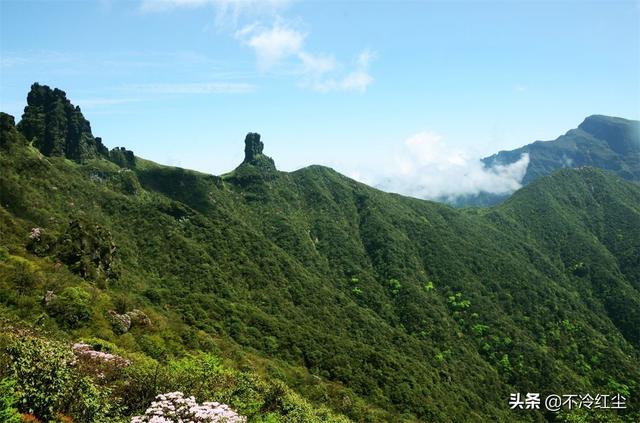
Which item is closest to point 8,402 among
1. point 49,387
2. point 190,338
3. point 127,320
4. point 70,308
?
point 49,387

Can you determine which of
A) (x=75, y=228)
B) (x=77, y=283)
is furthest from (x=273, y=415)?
(x=75, y=228)

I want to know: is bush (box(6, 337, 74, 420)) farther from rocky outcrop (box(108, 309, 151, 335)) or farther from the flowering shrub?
rocky outcrop (box(108, 309, 151, 335))

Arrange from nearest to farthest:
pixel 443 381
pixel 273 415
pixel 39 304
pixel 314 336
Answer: pixel 273 415, pixel 39 304, pixel 314 336, pixel 443 381

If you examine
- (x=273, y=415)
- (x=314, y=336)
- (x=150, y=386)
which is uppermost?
(x=150, y=386)

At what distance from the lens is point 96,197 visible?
621 ft

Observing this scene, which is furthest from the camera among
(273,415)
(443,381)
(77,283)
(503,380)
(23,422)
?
(503,380)

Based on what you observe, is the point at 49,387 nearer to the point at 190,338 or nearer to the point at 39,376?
the point at 39,376

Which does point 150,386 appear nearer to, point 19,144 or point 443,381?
point 443,381

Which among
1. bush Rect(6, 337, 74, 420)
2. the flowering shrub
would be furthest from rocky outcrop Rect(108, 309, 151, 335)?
bush Rect(6, 337, 74, 420)

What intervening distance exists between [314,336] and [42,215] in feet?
327

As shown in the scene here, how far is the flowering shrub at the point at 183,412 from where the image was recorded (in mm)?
25214

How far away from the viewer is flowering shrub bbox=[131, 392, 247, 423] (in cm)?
2521

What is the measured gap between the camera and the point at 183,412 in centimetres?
2648

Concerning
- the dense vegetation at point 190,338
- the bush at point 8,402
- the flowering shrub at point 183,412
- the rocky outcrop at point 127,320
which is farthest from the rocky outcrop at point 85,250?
the bush at point 8,402
